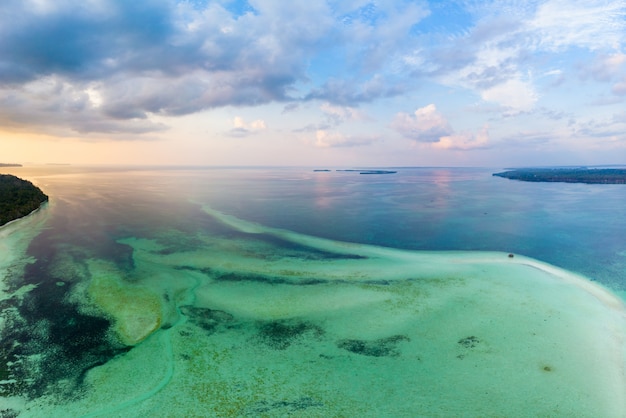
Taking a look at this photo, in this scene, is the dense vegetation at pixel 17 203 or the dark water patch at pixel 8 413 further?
the dense vegetation at pixel 17 203

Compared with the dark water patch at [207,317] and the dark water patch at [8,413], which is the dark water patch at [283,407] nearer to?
the dark water patch at [207,317]

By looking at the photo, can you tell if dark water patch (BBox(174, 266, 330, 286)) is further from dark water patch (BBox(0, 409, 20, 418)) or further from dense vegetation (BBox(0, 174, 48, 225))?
dense vegetation (BBox(0, 174, 48, 225))

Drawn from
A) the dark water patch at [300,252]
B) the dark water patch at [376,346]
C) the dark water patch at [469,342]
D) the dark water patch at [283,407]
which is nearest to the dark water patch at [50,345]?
the dark water patch at [283,407]

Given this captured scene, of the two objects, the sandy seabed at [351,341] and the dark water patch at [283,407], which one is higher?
the sandy seabed at [351,341]

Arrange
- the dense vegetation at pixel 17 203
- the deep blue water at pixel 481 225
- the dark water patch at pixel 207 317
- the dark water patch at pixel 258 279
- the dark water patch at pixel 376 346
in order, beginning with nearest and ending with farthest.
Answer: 1. the dark water patch at pixel 376 346
2. the dark water patch at pixel 207 317
3. the dark water patch at pixel 258 279
4. the deep blue water at pixel 481 225
5. the dense vegetation at pixel 17 203

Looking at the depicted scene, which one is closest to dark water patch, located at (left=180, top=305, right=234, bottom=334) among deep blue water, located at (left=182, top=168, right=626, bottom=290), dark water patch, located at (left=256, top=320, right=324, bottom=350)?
dark water patch, located at (left=256, top=320, right=324, bottom=350)

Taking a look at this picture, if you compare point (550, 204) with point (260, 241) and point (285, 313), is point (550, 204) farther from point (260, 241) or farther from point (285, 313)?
point (285, 313)

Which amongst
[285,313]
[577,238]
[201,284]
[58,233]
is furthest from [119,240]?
[577,238]
